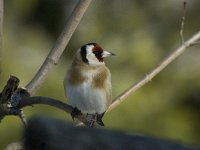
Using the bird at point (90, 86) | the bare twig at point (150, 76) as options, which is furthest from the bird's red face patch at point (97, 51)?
the bare twig at point (150, 76)

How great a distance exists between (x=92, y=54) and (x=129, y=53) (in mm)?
3975

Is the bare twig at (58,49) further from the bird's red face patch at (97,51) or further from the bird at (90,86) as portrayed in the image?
the bird's red face patch at (97,51)

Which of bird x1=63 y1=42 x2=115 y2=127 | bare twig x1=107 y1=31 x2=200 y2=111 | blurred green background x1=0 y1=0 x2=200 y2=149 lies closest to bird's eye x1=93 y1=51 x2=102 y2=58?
bird x1=63 y1=42 x2=115 y2=127

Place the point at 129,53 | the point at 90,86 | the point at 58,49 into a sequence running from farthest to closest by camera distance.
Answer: the point at 129,53 → the point at 90,86 → the point at 58,49

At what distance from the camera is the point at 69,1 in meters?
6.71

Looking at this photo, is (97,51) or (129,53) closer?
(97,51)

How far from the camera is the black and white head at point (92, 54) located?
7.27ft

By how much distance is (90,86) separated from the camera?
2150 mm

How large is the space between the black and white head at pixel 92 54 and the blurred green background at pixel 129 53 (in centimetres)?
252

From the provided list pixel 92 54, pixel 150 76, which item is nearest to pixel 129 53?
pixel 92 54

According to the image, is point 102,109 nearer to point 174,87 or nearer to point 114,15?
point 174,87

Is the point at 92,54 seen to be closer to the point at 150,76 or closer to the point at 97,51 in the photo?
the point at 97,51

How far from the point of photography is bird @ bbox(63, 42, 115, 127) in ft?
6.93

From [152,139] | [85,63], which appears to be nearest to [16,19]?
[85,63]
